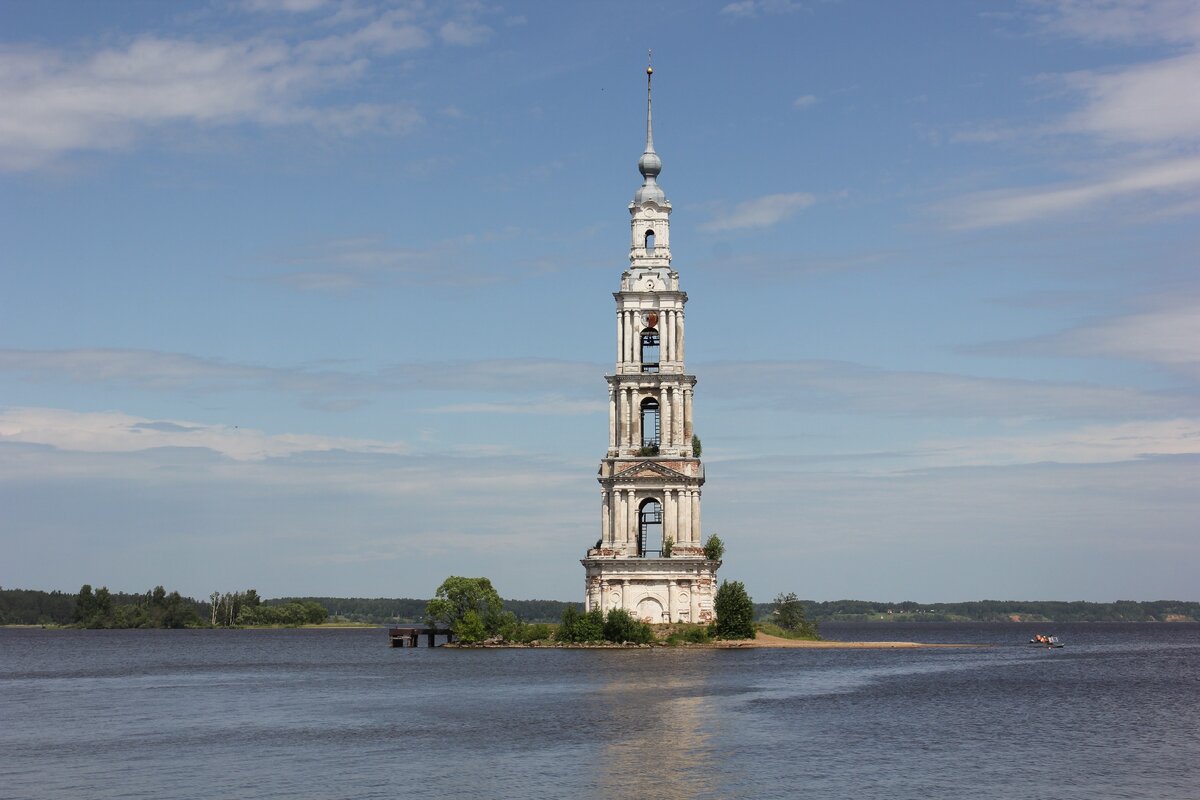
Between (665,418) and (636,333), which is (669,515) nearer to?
(665,418)

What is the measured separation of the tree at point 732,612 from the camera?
393 ft

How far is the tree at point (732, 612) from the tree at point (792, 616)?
23.4 meters

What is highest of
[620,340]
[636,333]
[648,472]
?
[636,333]

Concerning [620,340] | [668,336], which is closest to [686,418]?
[668,336]

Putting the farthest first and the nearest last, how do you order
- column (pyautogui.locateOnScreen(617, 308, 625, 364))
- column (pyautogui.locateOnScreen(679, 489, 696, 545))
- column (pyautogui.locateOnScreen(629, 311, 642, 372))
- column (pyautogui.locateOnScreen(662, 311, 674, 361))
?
column (pyautogui.locateOnScreen(617, 308, 625, 364)) → column (pyautogui.locateOnScreen(629, 311, 642, 372)) → column (pyautogui.locateOnScreen(662, 311, 674, 361)) → column (pyautogui.locateOnScreen(679, 489, 696, 545))

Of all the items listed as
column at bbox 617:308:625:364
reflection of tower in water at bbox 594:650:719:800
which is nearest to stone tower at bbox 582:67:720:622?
column at bbox 617:308:625:364

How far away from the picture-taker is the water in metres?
49.4

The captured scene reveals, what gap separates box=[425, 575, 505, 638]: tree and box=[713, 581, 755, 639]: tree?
20293mm

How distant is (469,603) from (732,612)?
2523cm

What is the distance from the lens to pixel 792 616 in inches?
5669

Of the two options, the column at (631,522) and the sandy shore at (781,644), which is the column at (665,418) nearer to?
the column at (631,522)

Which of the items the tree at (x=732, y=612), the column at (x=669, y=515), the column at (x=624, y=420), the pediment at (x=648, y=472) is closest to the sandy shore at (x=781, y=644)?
the tree at (x=732, y=612)

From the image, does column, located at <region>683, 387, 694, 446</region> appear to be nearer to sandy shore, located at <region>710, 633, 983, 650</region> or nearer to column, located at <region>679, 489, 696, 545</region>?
column, located at <region>679, 489, 696, 545</region>

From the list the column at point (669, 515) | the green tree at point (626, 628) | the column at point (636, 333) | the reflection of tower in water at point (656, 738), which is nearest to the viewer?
the reflection of tower in water at point (656, 738)
